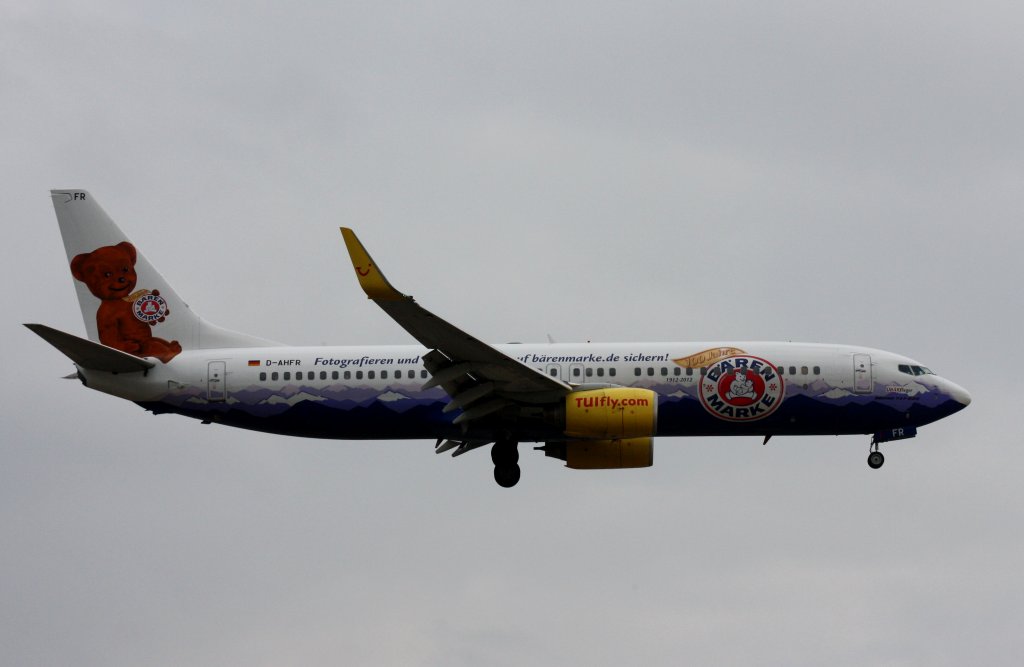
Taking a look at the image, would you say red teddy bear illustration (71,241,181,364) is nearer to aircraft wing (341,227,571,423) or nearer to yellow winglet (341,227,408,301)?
aircraft wing (341,227,571,423)

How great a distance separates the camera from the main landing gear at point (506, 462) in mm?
47875

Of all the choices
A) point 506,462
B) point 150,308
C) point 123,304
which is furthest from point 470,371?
point 123,304

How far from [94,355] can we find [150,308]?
12.6 feet

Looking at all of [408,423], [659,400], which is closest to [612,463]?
[659,400]

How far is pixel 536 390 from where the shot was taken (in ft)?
150

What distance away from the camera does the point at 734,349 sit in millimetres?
47312

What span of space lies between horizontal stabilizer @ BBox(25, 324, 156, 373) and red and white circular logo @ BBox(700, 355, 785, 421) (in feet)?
53.4

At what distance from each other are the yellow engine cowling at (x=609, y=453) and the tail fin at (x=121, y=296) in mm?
9840

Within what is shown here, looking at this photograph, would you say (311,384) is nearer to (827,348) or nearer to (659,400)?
(659,400)

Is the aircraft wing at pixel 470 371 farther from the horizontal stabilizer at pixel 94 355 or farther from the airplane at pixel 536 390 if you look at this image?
the horizontal stabilizer at pixel 94 355

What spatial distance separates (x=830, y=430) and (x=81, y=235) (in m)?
23.6

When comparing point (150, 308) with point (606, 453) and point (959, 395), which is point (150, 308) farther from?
point (959, 395)

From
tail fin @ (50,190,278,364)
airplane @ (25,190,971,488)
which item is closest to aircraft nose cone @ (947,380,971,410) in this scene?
airplane @ (25,190,971,488)

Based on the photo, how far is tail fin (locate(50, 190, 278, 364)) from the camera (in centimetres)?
4941
